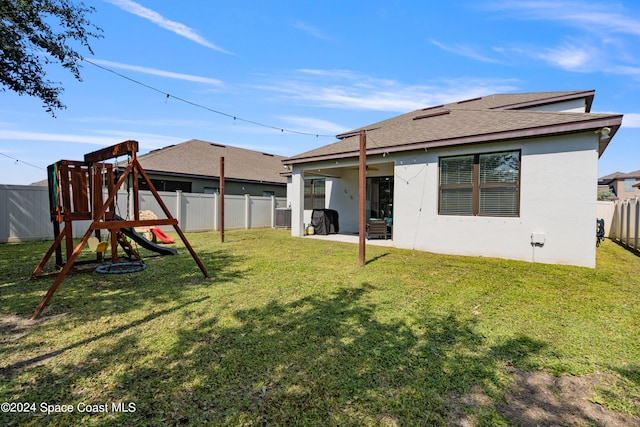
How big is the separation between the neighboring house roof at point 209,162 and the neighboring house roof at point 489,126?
7184mm

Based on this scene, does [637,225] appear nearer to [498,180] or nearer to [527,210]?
[527,210]

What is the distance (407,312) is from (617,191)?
52103 millimetres

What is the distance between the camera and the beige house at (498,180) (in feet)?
22.0

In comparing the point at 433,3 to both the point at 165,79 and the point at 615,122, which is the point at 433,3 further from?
the point at 165,79

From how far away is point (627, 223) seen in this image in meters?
10.5

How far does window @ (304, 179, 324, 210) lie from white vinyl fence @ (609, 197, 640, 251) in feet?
35.7

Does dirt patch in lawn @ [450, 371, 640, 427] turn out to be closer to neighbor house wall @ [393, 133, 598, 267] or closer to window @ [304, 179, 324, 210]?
neighbor house wall @ [393, 133, 598, 267]

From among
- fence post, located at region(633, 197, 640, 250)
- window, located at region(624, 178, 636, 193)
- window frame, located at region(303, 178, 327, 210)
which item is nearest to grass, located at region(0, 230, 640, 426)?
fence post, located at region(633, 197, 640, 250)

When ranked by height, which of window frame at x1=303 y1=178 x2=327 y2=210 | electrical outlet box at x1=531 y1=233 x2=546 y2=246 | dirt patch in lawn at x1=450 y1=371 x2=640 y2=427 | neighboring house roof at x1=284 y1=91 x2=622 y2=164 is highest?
neighboring house roof at x1=284 y1=91 x2=622 y2=164

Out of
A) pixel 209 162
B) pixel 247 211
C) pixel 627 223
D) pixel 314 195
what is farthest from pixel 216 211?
pixel 627 223

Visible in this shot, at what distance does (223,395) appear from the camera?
228cm

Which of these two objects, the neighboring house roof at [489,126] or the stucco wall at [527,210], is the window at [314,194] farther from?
the stucco wall at [527,210]

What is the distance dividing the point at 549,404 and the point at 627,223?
40.1 feet

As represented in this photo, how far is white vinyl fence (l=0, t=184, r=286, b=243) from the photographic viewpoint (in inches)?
385
